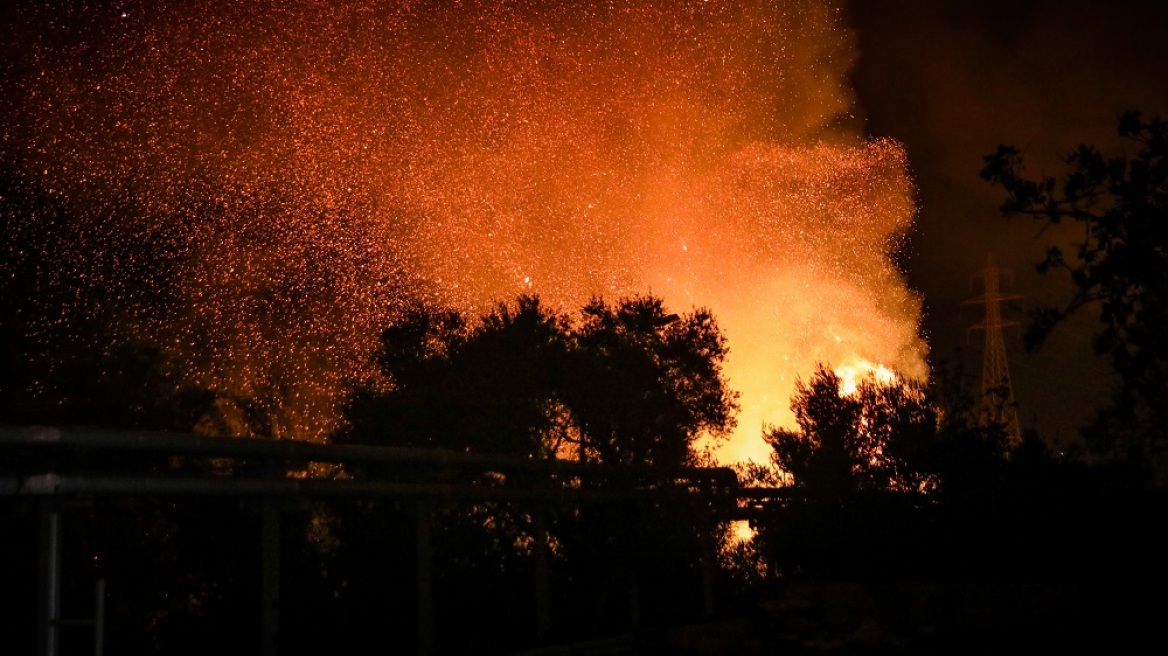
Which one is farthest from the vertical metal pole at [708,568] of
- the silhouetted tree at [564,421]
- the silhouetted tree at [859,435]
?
the silhouetted tree at [859,435]

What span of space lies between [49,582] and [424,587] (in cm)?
360

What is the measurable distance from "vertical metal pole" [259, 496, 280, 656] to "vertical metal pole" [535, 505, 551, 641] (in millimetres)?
3410

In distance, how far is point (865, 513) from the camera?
17750 millimetres

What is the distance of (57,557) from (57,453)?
73 centimetres

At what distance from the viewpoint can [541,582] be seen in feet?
36.3

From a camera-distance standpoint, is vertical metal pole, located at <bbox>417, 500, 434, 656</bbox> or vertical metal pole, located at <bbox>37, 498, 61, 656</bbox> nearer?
vertical metal pole, located at <bbox>37, 498, 61, 656</bbox>

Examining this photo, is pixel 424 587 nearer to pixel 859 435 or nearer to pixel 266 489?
pixel 266 489

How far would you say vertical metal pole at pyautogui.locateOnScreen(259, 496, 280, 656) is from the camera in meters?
7.82

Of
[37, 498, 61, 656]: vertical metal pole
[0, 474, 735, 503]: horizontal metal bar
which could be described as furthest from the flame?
[37, 498, 61, 656]: vertical metal pole

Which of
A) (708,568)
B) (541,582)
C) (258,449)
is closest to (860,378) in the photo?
(708,568)

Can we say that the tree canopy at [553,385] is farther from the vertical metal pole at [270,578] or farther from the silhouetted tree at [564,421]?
the vertical metal pole at [270,578]

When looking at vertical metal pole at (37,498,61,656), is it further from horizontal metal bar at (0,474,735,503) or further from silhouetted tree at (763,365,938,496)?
silhouetted tree at (763,365,938,496)

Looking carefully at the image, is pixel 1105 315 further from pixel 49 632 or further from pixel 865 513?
pixel 49 632

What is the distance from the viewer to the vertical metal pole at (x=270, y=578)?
782 cm
